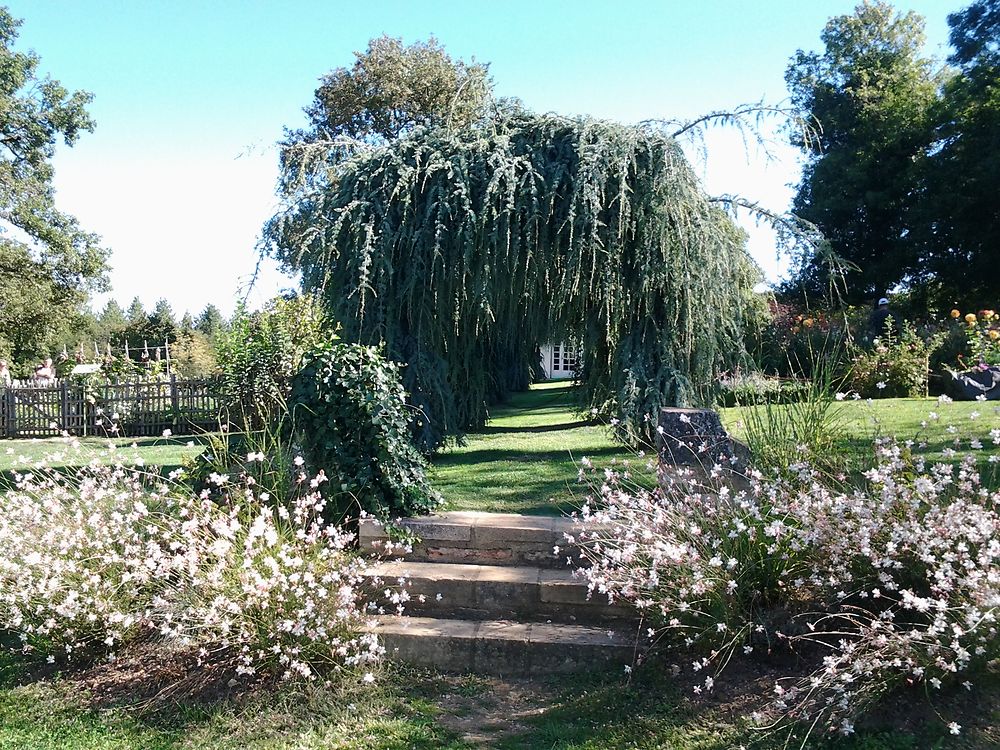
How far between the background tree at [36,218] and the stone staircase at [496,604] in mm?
23136

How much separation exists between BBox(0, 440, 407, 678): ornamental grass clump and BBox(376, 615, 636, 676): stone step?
0.67 ft

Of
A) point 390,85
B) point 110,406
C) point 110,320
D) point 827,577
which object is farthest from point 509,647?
point 110,320

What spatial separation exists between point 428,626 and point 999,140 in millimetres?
21337

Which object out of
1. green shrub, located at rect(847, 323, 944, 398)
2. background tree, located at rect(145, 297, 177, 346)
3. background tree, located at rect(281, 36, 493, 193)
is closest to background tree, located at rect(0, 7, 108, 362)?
background tree, located at rect(281, 36, 493, 193)

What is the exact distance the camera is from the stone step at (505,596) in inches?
165

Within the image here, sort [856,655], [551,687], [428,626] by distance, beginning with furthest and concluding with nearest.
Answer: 1. [428,626]
2. [551,687]
3. [856,655]

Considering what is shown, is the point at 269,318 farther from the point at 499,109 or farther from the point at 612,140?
the point at 612,140

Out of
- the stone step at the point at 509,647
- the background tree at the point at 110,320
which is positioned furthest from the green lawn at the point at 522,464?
the background tree at the point at 110,320

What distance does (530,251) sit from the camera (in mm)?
7207

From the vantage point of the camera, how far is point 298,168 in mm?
8023

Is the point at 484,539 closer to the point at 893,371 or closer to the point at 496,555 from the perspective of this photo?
the point at 496,555

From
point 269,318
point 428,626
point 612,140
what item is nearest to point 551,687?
point 428,626

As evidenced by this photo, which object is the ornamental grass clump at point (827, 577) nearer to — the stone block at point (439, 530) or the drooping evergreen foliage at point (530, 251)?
the stone block at point (439, 530)

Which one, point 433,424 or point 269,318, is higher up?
point 269,318
